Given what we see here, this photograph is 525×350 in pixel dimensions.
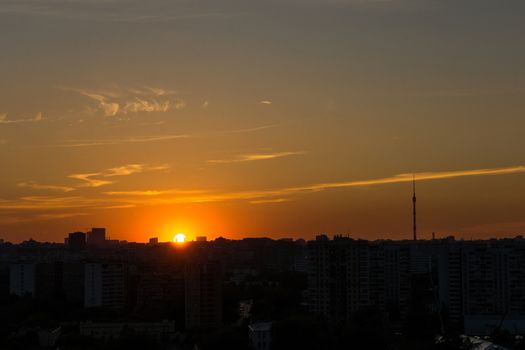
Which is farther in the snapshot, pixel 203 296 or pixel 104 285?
pixel 104 285

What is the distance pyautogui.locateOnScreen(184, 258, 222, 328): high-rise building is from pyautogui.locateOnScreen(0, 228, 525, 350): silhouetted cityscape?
30mm

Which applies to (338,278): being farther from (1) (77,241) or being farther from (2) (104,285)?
(1) (77,241)

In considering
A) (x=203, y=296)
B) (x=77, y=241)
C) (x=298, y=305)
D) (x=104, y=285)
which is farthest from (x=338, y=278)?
(x=77, y=241)

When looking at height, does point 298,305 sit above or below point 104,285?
below

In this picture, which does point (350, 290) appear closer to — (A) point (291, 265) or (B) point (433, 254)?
(B) point (433, 254)

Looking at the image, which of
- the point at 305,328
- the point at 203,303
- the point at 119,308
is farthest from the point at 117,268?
the point at 305,328

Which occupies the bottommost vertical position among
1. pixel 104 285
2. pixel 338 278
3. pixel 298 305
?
pixel 298 305

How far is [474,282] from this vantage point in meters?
33.3

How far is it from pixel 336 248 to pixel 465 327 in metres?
4.33

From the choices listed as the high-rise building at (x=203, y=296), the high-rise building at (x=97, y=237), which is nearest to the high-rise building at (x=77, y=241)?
the high-rise building at (x=97, y=237)

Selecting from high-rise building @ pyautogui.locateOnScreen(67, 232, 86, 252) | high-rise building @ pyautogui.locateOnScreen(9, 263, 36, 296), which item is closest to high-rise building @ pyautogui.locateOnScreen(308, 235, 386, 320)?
high-rise building @ pyautogui.locateOnScreen(9, 263, 36, 296)

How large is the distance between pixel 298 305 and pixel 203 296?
3833mm

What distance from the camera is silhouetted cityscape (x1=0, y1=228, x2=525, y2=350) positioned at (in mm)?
25281

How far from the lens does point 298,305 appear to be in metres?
34.0
